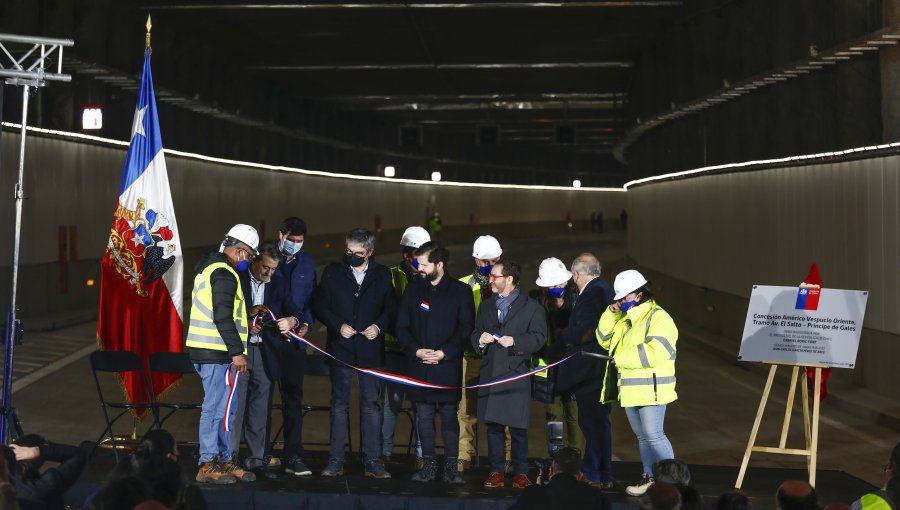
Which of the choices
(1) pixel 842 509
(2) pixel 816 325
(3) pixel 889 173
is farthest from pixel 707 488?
(3) pixel 889 173

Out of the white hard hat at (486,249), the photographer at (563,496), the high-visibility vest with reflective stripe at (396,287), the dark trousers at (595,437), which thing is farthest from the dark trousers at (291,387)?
the photographer at (563,496)

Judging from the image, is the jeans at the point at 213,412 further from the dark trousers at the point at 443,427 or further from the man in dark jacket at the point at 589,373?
the man in dark jacket at the point at 589,373

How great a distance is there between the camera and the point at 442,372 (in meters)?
10.7

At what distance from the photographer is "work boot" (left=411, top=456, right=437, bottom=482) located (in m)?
10.6

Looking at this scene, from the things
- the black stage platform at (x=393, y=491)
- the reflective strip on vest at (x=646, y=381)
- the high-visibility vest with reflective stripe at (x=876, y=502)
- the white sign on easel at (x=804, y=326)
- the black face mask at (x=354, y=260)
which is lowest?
the black stage platform at (x=393, y=491)

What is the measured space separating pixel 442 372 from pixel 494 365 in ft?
1.34

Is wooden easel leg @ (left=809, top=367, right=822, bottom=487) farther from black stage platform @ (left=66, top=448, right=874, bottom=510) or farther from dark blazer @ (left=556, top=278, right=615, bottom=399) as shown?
dark blazer @ (left=556, top=278, right=615, bottom=399)

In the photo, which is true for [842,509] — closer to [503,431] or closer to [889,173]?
[503,431]

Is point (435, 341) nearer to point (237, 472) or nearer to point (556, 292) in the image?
point (556, 292)

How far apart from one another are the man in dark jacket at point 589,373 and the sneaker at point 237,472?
249cm

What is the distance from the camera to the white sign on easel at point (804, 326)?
10.6m

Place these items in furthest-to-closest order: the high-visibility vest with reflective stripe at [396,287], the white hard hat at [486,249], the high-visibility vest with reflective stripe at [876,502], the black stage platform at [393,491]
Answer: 1. the white hard hat at [486,249]
2. the high-visibility vest with reflective stripe at [396,287]
3. the black stage platform at [393,491]
4. the high-visibility vest with reflective stripe at [876,502]

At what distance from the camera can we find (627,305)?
10117mm

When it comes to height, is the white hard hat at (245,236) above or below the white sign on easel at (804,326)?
above
